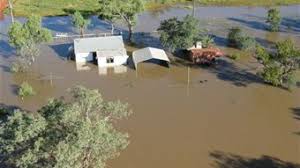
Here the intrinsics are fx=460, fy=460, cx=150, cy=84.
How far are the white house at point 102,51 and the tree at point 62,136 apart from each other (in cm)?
1808

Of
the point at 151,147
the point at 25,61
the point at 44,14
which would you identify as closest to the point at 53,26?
the point at 44,14

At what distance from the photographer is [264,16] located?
54.6m

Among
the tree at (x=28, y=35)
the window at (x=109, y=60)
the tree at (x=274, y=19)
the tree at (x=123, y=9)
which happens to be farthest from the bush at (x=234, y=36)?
the tree at (x=28, y=35)

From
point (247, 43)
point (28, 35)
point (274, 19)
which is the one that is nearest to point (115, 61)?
point (28, 35)

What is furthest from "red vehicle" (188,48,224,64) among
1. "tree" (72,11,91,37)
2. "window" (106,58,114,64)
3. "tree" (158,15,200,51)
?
"tree" (72,11,91,37)

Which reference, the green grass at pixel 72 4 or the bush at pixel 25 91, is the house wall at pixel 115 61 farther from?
the green grass at pixel 72 4

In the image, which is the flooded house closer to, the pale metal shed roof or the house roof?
the house roof

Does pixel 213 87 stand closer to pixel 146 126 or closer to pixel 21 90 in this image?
pixel 146 126

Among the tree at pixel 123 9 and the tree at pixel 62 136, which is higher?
the tree at pixel 123 9

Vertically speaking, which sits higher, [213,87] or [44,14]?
[44,14]

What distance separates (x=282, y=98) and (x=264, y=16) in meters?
22.1

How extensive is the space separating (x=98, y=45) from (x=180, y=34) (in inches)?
292

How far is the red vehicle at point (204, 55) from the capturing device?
40719 millimetres

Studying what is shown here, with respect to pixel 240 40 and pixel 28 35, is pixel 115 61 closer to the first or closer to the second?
pixel 28 35
